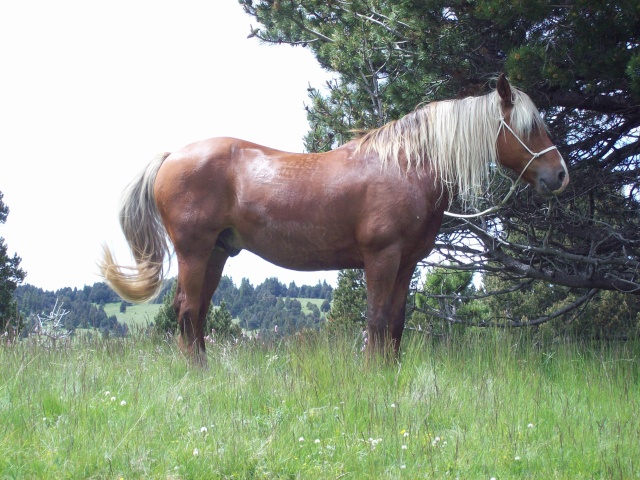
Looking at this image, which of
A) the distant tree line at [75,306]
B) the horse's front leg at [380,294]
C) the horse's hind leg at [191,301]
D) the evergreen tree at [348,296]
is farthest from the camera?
the evergreen tree at [348,296]

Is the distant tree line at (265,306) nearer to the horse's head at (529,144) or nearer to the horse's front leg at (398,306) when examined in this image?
the horse's front leg at (398,306)

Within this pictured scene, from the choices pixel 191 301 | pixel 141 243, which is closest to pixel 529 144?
pixel 191 301

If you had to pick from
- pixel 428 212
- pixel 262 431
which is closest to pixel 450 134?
pixel 428 212

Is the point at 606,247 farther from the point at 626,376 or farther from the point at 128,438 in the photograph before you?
the point at 128,438

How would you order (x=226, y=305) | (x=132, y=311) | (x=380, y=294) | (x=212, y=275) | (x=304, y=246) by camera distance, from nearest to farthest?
1. (x=380, y=294)
2. (x=304, y=246)
3. (x=212, y=275)
4. (x=226, y=305)
5. (x=132, y=311)

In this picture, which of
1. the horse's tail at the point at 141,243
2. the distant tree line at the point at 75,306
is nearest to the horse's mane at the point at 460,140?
the horse's tail at the point at 141,243

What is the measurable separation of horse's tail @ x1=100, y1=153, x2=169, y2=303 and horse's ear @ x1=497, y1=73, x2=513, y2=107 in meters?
3.18

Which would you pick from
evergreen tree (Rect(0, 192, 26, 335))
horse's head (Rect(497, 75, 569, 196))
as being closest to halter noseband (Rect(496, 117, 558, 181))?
horse's head (Rect(497, 75, 569, 196))

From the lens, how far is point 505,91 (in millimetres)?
5684

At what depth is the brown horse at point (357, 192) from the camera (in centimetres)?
564

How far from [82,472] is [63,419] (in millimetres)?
718

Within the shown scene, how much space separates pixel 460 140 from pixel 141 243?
312cm

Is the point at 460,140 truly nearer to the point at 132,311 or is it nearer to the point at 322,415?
the point at 322,415

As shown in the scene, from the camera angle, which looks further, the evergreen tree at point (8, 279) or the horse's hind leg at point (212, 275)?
the evergreen tree at point (8, 279)
